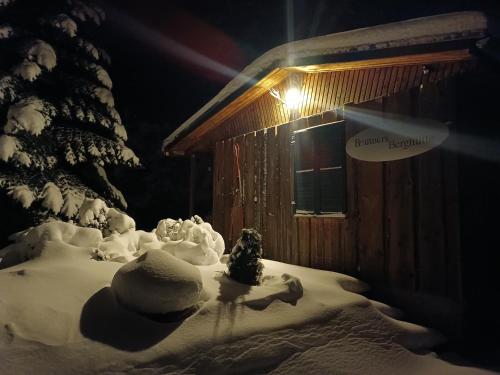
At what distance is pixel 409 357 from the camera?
3.76 meters

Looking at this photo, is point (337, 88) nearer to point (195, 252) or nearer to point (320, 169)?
point (320, 169)

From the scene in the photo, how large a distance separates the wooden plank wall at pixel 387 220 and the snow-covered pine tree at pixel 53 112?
5424mm

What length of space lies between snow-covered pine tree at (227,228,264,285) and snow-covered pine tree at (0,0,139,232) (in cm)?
572

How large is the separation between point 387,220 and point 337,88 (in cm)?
260

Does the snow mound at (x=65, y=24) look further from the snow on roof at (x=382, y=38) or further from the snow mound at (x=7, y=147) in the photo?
the snow on roof at (x=382, y=38)

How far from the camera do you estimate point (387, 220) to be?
505 cm

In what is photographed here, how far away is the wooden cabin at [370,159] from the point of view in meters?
4.42

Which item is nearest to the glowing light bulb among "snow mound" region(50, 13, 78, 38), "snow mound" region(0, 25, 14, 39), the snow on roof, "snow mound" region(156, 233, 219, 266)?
the snow on roof

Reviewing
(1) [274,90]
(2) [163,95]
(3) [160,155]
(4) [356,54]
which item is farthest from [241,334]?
(2) [163,95]

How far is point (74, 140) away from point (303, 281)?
801 cm

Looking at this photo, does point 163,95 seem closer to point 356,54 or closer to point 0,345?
point 356,54

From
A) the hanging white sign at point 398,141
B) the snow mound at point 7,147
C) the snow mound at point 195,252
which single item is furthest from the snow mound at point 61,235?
the hanging white sign at point 398,141

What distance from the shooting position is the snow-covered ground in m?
2.84

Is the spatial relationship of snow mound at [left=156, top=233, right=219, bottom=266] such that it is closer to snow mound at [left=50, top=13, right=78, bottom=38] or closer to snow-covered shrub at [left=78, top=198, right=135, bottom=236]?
snow-covered shrub at [left=78, top=198, right=135, bottom=236]
